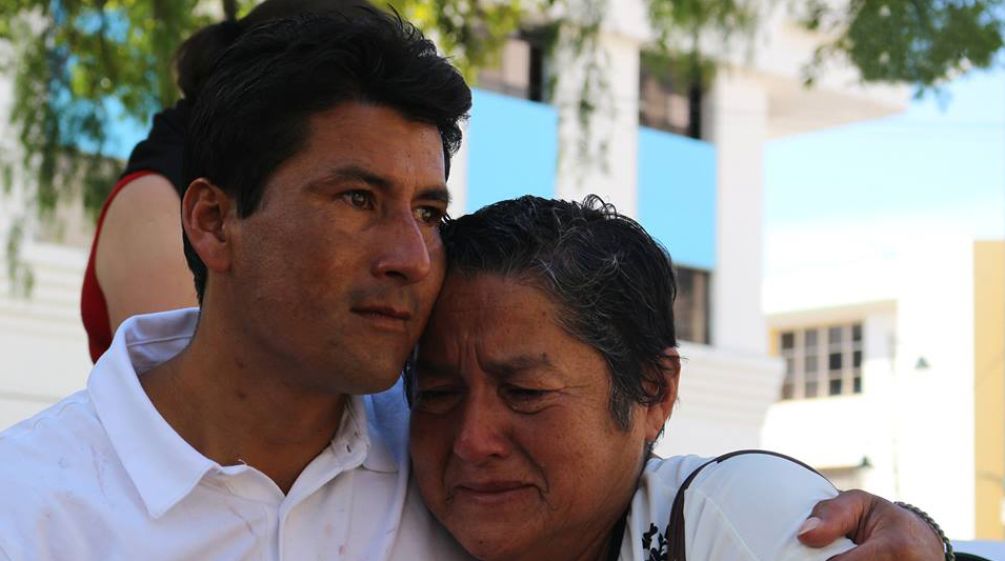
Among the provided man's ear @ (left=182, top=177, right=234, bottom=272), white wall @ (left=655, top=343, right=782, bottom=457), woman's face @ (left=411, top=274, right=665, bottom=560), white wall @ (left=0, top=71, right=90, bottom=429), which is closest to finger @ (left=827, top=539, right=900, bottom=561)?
woman's face @ (left=411, top=274, right=665, bottom=560)

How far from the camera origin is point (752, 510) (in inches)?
99.9

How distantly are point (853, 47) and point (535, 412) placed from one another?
5.51 m

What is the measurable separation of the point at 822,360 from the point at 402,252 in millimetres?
31803

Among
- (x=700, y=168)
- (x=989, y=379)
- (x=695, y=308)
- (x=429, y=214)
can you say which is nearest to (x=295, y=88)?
(x=429, y=214)

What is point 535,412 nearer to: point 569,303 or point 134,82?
point 569,303

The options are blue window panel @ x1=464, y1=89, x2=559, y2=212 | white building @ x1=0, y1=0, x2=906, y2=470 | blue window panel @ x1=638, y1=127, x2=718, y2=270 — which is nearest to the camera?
blue window panel @ x1=464, y1=89, x2=559, y2=212

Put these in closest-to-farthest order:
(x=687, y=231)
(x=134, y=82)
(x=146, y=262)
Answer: (x=146, y=262)
(x=134, y=82)
(x=687, y=231)

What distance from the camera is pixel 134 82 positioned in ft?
28.2

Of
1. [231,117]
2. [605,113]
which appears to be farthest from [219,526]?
[605,113]

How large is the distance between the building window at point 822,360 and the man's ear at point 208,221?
30688mm

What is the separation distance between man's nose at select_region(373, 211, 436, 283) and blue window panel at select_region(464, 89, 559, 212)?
14.2 m

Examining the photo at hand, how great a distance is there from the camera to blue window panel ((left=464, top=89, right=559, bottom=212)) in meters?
16.9

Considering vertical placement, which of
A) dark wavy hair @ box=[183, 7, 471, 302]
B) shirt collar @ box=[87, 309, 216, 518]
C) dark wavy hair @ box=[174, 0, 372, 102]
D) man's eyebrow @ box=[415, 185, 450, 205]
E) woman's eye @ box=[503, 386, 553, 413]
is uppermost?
dark wavy hair @ box=[174, 0, 372, 102]

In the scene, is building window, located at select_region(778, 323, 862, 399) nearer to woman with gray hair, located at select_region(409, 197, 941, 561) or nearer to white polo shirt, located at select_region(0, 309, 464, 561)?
woman with gray hair, located at select_region(409, 197, 941, 561)
